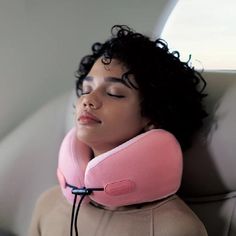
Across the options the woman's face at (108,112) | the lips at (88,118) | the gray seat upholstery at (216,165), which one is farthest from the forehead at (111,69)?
the gray seat upholstery at (216,165)

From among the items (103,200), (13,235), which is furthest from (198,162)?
(13,235)

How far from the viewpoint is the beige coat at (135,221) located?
0.89 metres

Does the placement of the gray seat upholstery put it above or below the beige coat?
above

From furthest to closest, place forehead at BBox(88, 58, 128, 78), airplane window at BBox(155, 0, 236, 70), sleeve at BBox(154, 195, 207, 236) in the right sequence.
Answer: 1. airplane window at BBox(155, 0, 236, 70)
2. forehead at BBox(88, 58, 128, 78)
3. sleeve at BBox(154, 195, 207, 236)

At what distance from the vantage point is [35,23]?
1714mm

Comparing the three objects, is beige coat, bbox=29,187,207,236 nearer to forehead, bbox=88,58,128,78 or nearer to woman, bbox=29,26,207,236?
woman, bbox=29,26,207,236

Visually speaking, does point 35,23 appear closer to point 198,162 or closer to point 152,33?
point 152,33

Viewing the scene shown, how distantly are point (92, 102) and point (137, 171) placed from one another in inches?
7.4

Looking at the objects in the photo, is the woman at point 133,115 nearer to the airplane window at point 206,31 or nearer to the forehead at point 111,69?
the forehead at point 111,69

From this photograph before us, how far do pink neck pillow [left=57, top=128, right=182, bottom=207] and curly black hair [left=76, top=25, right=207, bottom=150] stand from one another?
7 centimetres

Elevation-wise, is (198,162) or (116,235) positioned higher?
(198,162)

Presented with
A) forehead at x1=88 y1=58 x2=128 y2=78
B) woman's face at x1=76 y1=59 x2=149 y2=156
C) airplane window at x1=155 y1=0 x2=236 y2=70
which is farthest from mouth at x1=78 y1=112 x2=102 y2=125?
airplane window at x1=155 y1=0 x2=236 y2=70

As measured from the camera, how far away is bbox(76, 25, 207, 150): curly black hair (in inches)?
39.6

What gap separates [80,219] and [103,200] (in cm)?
11
